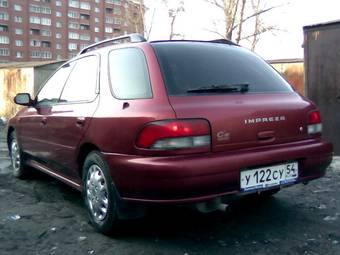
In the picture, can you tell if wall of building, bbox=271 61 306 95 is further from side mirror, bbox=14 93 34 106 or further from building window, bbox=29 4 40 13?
building window, bbox=29 4 40 13

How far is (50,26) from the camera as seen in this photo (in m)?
96.6

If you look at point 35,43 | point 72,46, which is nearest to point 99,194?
point 35,43

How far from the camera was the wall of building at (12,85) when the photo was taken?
18312 millimetres

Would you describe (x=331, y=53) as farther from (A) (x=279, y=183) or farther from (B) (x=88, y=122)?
(B) (x=88, y=122)

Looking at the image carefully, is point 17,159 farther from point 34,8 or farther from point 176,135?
point 34,8

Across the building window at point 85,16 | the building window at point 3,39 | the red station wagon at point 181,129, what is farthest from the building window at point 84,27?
the red station wagon at point 181,129

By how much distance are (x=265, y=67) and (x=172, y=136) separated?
1.45 meters

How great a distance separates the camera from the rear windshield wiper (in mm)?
3482

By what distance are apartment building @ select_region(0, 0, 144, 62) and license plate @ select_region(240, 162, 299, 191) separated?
83.4m

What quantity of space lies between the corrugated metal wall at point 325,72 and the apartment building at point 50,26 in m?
79.7

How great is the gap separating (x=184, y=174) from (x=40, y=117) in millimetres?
2569

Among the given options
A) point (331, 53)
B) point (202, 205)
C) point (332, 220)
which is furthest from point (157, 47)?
point (331, 53)

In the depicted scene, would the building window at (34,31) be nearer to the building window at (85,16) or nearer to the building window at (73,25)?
the building window at (73,25)

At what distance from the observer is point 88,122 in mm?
3939
